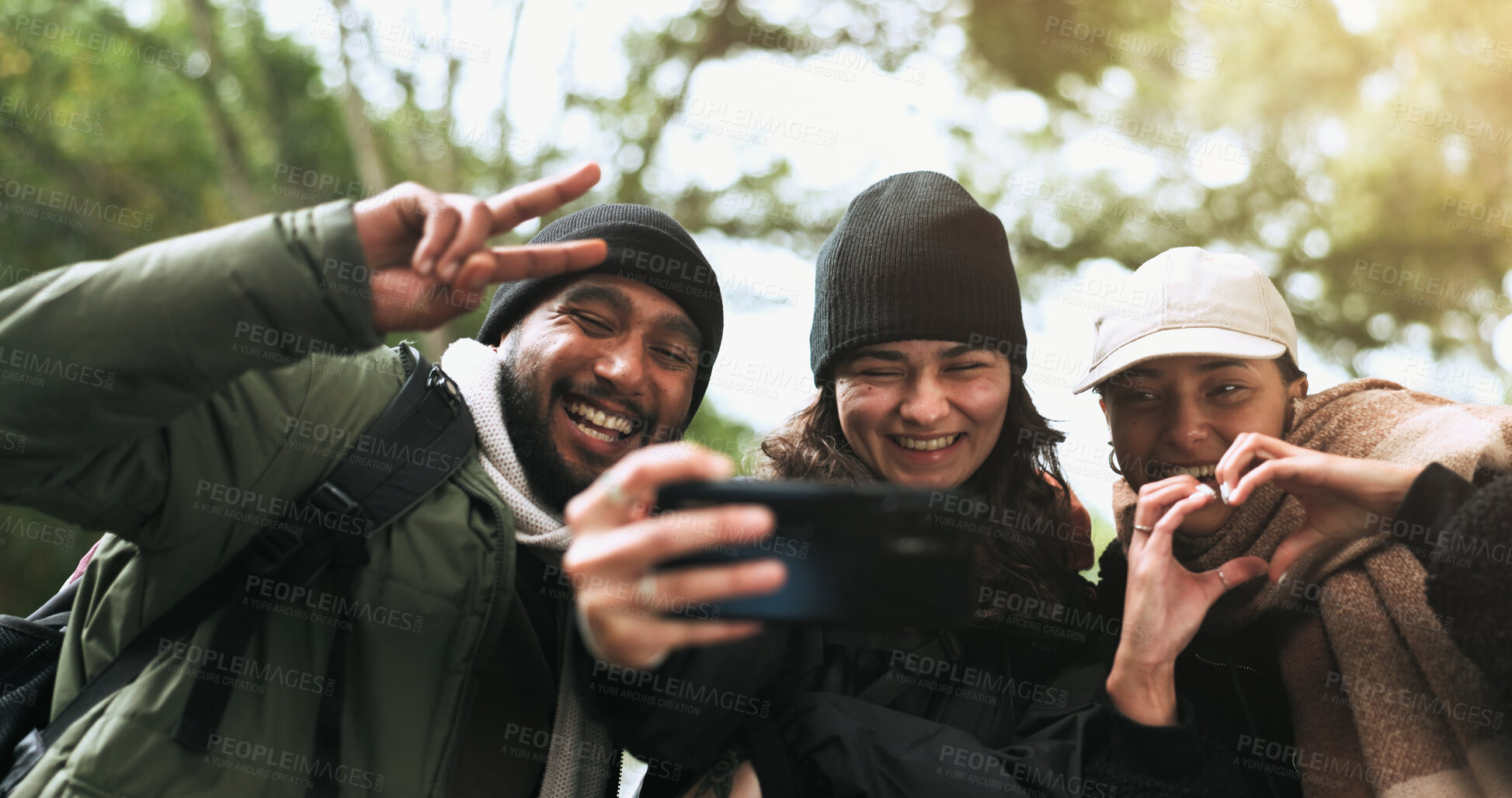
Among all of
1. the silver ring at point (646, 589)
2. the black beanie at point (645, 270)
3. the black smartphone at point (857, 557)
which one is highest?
the black beanie at point (645, 270)

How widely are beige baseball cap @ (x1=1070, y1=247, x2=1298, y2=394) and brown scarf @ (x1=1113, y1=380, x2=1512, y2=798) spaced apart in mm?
302

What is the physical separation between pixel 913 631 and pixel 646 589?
1159 millimetres

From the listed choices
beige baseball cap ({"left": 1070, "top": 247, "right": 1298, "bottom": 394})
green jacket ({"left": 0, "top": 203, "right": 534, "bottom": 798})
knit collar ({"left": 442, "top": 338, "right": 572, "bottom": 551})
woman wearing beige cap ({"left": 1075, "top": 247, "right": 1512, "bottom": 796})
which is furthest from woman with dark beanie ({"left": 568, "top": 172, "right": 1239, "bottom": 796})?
knit collar ({"left": 442, "top": 338, "right": 572, "bottom": 551})

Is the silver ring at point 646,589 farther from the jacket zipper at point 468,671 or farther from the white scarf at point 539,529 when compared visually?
the jacket zipper at point 468,671

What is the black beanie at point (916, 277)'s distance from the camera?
290cm

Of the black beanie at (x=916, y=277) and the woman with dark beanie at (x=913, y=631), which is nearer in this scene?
the woman with dark beanie at (x=913, y=631)

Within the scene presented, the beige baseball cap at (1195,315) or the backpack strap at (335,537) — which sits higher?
the beige baseball cap at (1195,315)

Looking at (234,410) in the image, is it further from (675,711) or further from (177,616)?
(675,711)

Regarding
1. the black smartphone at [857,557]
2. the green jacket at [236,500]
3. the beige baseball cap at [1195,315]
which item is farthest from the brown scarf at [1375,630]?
the green jacket at [236,500]

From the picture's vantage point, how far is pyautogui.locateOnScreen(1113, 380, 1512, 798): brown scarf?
7.51 ft

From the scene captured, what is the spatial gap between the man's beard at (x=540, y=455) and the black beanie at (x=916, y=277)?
870mm

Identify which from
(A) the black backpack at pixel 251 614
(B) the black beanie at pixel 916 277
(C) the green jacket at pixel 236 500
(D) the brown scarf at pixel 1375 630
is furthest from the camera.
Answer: (B) the black beanie at pixel 916 277

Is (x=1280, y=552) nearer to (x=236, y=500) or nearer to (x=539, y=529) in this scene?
(x=539, y=529)

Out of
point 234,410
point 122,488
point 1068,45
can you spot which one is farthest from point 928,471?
point 1068,45
